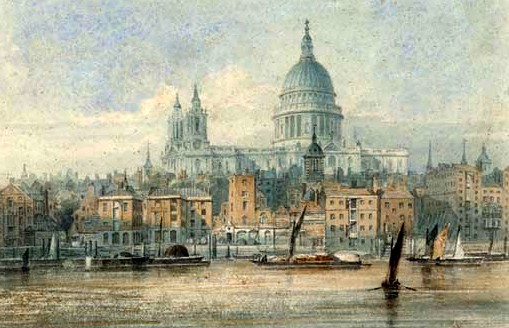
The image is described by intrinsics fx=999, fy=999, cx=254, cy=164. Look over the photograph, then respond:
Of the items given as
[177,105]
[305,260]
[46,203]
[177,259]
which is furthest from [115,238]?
[305,260]

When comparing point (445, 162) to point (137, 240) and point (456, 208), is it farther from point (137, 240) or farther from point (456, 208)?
point (137, 240)

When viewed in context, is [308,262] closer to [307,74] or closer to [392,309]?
[392,309]

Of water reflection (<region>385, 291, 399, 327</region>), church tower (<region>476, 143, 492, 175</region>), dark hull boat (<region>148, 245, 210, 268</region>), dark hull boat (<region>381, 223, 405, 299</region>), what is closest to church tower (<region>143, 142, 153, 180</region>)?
dark hull boat (<region>148, 245, 210, 268</region>)

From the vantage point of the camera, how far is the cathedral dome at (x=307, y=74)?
11.2 m

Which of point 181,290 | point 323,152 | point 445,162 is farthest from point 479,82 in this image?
point 181,290

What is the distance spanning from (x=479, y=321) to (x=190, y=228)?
3.55m

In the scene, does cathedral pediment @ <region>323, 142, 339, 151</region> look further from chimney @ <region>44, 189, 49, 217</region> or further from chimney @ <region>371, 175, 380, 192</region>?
chimney @ <region>44, 189, 49, 217</region>

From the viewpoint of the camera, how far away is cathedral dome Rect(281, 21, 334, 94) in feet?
36.7

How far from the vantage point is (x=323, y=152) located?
1193cm

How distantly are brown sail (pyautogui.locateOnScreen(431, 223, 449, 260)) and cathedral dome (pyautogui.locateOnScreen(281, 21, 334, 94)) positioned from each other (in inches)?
84.9

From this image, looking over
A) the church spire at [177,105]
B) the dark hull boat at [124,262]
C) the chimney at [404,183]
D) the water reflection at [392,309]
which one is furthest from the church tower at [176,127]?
the water reflection at [392,309]

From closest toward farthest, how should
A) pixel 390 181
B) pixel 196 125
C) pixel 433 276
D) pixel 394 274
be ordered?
pixel 196 125, pixel 394 274, pixel 390 181, pixel 433 276

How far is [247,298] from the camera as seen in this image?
11.0m

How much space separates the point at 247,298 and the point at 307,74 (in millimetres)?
2740
